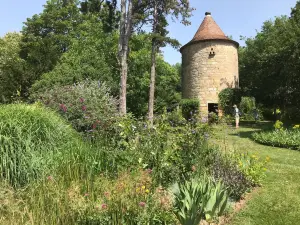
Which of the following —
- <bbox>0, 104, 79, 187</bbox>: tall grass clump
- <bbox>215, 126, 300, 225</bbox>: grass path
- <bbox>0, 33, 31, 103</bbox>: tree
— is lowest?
<bbox>215, 126, 300, 225</bbox>: grass path

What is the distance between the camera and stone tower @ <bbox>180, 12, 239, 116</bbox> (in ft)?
73.2

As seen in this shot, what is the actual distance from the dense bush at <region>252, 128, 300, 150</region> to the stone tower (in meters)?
10.1

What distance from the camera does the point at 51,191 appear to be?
3729mm

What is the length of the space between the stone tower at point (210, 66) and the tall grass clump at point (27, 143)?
59.3 ft

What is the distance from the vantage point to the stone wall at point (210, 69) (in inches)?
878

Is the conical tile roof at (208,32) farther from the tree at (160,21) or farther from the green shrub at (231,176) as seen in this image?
the green shrub at (231,176)

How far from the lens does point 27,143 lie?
4.46 meters

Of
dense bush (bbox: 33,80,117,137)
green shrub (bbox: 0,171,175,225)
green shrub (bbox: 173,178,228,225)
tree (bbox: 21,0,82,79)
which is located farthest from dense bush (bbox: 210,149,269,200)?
tree (bbox: 21,0,82,79)

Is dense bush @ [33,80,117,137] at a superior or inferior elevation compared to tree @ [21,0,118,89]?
inferior

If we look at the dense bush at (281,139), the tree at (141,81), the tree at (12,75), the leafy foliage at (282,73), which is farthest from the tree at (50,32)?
the dense bush at (281,139)

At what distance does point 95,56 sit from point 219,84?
10.2 meters

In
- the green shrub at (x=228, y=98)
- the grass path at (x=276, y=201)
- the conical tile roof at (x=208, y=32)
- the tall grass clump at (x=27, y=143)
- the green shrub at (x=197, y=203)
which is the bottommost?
the grass path at (x=276, y=201)

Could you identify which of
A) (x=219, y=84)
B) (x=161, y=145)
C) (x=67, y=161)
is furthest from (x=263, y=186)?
(x=219, y=84)

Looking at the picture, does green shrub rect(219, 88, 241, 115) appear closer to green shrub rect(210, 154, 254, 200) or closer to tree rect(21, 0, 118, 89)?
tree rect(21, 0, 118, 89)
